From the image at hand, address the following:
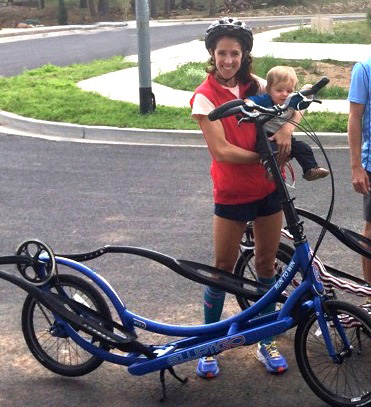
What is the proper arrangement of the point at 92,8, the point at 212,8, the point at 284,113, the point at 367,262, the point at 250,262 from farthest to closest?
the point at 212,8 < the point at 92,8 < the point at 250,262 < the point at 367,262 < the point at 284,113

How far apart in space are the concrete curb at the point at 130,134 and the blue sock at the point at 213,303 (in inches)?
231

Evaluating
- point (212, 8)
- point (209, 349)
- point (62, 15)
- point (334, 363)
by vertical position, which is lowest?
point (212, 8)

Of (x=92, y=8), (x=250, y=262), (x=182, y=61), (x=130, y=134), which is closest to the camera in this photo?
(x=250, y=262)

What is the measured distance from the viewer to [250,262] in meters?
4.59

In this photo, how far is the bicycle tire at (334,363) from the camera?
138 inches

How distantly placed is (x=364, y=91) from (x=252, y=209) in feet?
3.03

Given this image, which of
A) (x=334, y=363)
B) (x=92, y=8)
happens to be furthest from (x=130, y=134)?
(x=92, y=8)

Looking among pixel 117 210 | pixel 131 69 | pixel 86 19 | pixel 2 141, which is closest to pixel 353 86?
pixel 117 210

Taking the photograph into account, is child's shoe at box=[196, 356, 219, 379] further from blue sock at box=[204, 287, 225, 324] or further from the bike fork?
the bike fork

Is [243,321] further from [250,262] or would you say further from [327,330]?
[250,262]

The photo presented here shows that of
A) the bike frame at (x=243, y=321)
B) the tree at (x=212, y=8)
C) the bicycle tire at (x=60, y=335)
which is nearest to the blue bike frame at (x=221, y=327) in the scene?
the bike frame at (x=243, y=321)

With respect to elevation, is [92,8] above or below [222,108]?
below

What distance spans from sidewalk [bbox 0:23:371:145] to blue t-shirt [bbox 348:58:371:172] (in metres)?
5.79

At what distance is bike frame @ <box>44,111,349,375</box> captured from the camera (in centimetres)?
353
